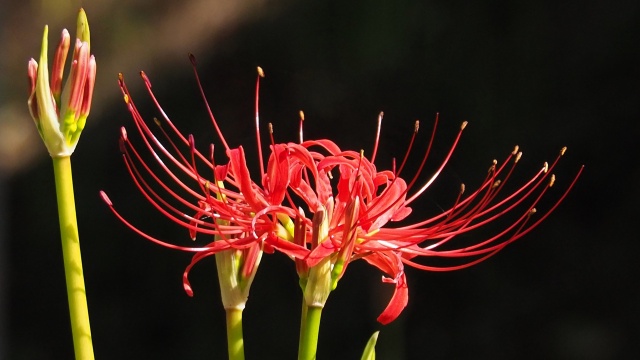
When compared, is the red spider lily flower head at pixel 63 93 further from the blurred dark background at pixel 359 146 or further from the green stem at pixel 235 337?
the blurred dark background at pixel 359 146

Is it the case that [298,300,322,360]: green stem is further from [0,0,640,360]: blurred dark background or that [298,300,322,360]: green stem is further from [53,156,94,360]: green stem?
[0,0,640,360]: blurred dark background

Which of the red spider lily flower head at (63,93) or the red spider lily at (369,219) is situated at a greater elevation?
the red spider lily flower head at (63,93)

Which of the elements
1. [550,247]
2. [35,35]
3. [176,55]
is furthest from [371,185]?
[35,35]

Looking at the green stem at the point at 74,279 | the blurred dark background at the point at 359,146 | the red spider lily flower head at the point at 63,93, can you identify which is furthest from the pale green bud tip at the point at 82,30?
the blurred dark background at the point at 359,146

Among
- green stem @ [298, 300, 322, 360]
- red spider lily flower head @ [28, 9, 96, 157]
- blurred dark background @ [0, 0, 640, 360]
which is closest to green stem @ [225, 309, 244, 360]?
green stem @ [298, 300, 322, 360]

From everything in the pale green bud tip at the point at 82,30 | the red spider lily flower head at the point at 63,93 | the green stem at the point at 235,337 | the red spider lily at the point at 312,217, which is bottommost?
the green stem at the point at 235,337

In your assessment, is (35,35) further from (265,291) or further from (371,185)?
(371,185)
